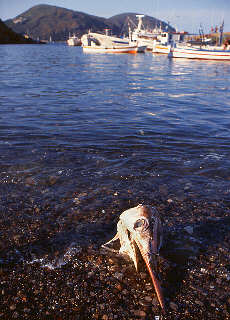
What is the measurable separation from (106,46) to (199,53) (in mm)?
52330

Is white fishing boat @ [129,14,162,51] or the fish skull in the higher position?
white fishing boat @ [129,14,162,51]

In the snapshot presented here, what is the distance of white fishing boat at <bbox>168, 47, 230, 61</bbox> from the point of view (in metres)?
54.9

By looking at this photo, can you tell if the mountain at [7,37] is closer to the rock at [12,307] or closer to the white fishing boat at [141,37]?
the white fishing boat at [141,37]

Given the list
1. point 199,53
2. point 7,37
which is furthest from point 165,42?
point 7,37

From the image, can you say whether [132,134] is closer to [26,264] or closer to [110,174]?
[110,174]

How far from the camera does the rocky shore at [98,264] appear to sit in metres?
2.77

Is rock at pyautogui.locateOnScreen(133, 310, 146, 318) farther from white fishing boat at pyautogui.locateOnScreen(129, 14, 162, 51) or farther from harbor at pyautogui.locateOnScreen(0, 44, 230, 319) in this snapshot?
white fishing boat at pyautogui.locateOnScreen(129, 14, 162, 51)

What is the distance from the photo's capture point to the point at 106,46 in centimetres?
9775

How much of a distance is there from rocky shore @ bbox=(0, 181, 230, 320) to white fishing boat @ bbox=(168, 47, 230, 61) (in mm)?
61023

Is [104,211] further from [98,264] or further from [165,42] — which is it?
[165,42]

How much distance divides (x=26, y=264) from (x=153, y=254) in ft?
6.11

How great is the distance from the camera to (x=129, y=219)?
3.13m

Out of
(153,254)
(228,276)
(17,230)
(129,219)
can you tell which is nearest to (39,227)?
(17,230)

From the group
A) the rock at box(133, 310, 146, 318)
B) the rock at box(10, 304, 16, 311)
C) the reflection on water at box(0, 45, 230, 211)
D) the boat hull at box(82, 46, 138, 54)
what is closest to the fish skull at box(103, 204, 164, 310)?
the rock at box(133, 310, 146, 318)
